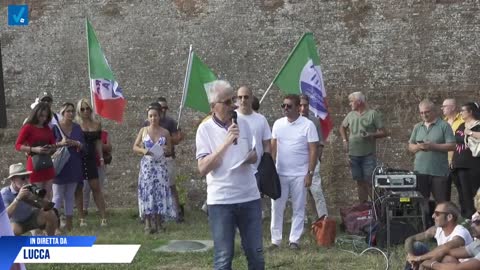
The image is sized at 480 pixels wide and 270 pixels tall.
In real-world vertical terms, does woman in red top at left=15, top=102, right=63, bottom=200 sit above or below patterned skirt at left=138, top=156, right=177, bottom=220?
above

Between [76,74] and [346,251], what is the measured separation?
6.11m

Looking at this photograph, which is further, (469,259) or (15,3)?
(15,3)

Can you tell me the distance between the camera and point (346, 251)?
8.69 metres

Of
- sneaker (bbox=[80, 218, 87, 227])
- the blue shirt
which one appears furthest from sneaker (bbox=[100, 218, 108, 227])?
the blue shirt

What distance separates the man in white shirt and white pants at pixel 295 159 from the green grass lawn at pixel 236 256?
42 centimetres

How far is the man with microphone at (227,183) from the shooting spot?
643cm

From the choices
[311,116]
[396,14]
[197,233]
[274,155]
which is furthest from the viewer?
[396,14]

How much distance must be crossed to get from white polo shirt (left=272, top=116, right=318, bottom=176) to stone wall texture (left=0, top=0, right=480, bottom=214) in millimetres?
3452

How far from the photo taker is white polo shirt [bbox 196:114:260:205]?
6.46m

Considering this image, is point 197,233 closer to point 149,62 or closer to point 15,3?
point 149,62

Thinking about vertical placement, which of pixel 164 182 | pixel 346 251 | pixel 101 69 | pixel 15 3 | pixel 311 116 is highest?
pixel 15 3

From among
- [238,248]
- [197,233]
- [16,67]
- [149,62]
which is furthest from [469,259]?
[16,67]

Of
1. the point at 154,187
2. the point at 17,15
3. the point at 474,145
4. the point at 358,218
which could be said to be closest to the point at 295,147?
the point at 358,218

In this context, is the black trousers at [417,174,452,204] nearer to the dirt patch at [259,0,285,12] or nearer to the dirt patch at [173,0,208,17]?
the dirt patch at [259,0,285,12]
